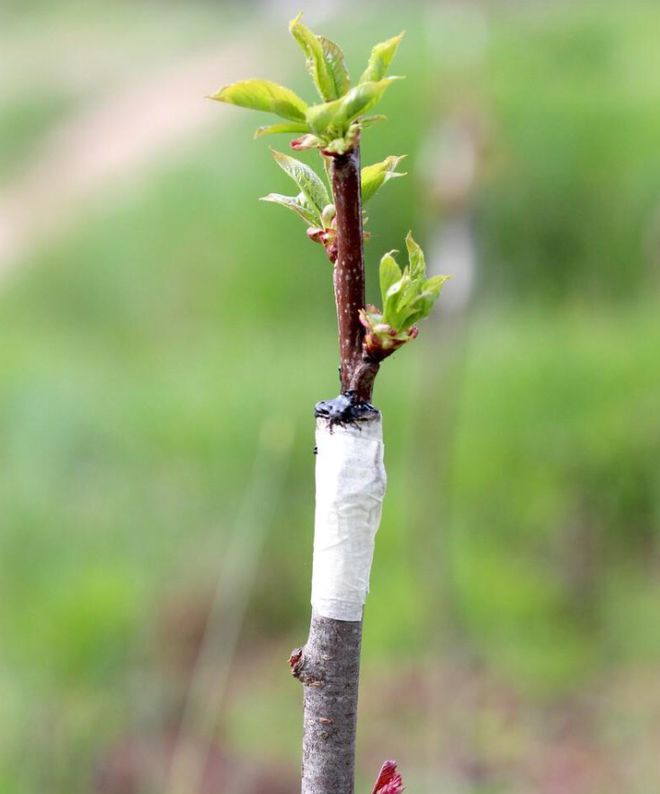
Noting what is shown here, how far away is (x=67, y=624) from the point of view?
1144mm

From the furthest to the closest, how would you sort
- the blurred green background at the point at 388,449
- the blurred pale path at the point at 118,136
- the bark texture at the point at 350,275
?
the blurred pale path at the point at 118,136, the blurred green background at the point at 388,449, the bark texture at the point at 350,275

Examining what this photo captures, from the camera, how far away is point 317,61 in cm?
19

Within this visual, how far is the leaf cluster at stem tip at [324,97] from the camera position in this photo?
0.58ft

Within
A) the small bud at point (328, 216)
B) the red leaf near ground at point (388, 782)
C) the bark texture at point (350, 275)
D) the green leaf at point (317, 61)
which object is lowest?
the red leaf near ground at point (388, 782)

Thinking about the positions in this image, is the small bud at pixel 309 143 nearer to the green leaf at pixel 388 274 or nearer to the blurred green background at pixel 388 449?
the green leaf at pixel 388 274

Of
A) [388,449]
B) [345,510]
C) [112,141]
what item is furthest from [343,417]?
[112,141]

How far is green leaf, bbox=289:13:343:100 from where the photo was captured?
0.61ft

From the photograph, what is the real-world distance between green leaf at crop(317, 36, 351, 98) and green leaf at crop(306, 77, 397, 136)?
1cm

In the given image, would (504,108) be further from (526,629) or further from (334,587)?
(334,587)

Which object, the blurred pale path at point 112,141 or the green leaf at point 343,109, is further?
the blurred pale path at point 112,141

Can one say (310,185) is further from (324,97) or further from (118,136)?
(118,136)

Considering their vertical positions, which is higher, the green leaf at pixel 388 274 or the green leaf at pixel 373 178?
the green leaf at pixel 373 178

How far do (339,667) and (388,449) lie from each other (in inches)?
54.9

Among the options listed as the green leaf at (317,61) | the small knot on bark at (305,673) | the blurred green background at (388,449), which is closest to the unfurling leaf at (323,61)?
the green leaf at (317,61)
